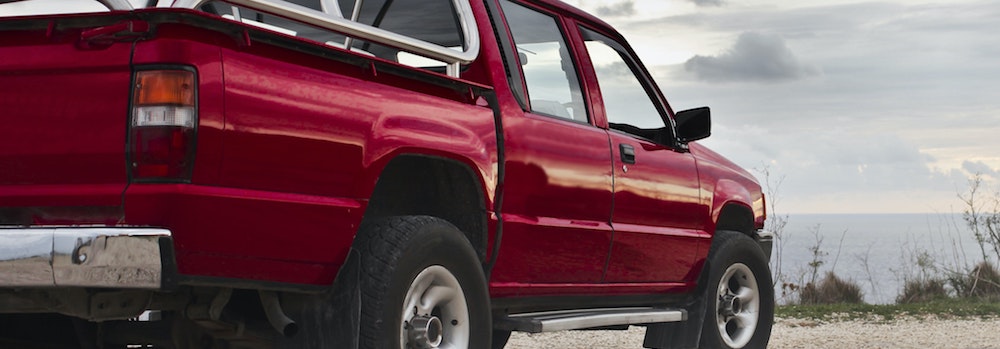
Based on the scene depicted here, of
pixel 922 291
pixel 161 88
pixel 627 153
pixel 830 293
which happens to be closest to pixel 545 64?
pixel 627 153

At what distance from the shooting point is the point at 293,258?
4.45 meters

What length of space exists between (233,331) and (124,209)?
852mm

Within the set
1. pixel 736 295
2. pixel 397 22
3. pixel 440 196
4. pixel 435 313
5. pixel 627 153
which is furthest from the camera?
pixel 736 295

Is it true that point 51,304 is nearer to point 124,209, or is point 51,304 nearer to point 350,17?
point 124,209

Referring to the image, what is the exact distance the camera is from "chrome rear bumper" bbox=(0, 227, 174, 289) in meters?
3.92

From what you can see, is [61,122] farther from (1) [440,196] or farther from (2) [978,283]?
(2) [978,283]

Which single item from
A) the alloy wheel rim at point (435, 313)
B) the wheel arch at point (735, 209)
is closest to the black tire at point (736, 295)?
the wheel arch at point (735, 209)

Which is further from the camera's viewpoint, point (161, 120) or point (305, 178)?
point (305, 178)

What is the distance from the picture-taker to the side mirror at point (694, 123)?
729cm

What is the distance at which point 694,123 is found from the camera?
729 centimetres

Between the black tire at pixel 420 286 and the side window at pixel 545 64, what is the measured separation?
3.97ft

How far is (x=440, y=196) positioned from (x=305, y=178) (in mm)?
1152

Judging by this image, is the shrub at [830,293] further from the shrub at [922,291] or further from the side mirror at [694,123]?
the side mirror at [694,123]

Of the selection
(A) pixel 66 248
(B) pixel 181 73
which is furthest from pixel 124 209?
(B) pixel 181 73
